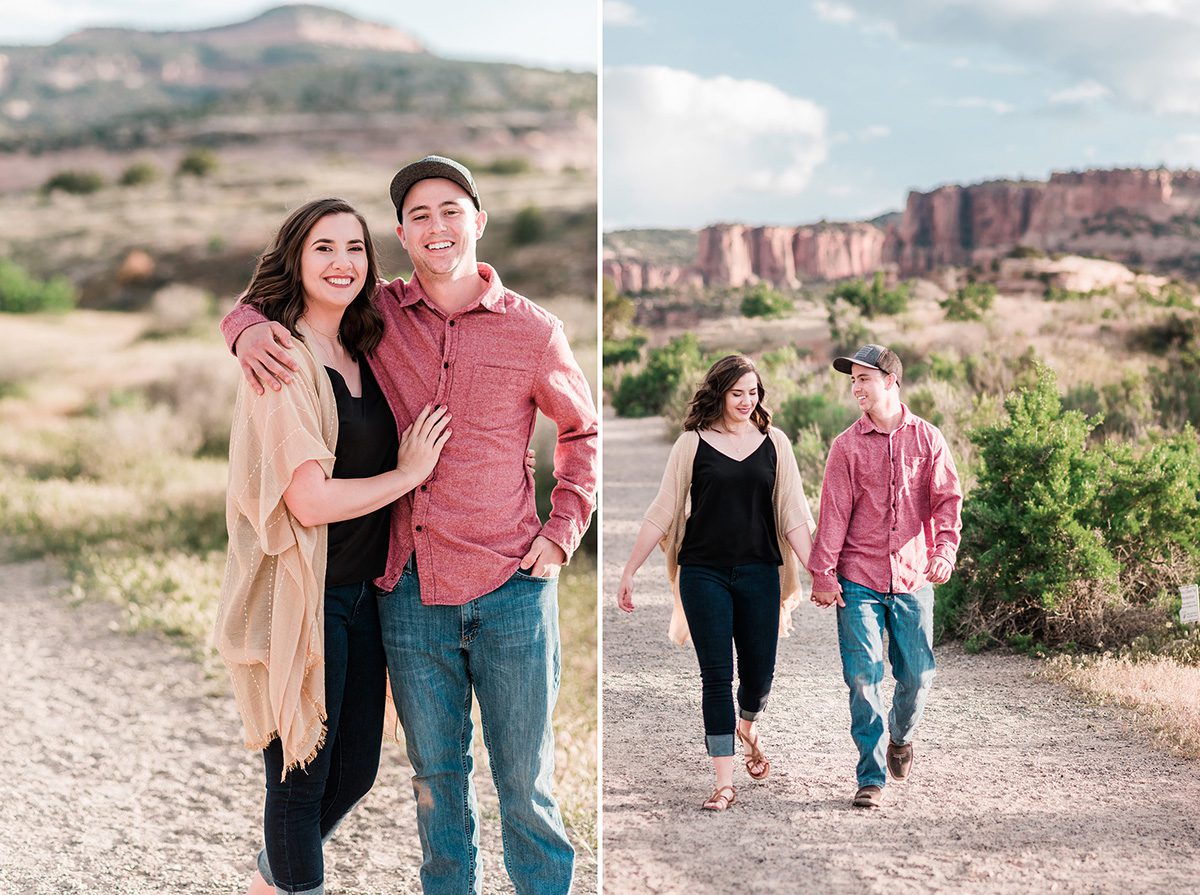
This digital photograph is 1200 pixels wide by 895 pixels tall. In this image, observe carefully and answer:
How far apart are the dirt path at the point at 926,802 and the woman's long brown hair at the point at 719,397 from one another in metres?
1.35

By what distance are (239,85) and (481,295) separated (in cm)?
7843

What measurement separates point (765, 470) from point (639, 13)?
46.9 meters

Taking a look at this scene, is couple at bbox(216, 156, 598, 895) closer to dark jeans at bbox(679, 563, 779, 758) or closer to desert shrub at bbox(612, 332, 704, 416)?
dark jeans at bbox(679, 563, 779, 758)

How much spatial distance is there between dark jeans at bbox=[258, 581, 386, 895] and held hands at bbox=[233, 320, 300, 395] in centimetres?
53

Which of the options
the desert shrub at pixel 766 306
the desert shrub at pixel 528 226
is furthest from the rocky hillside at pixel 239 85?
the desert shrub at pixel 766 306

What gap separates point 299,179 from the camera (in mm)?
43875

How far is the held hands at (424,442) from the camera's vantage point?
2869mm

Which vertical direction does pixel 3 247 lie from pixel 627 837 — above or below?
above

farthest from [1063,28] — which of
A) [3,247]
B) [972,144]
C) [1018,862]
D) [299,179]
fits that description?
[1018,862]

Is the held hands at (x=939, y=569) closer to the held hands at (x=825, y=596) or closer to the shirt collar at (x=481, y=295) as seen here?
the held hands at (x=825, y=596)

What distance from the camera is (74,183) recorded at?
41.3m

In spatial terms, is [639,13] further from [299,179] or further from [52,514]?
[52,514]

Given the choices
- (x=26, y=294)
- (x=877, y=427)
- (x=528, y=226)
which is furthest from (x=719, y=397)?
(x=528, y=226)

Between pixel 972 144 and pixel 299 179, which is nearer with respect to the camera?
pixel 299 179
